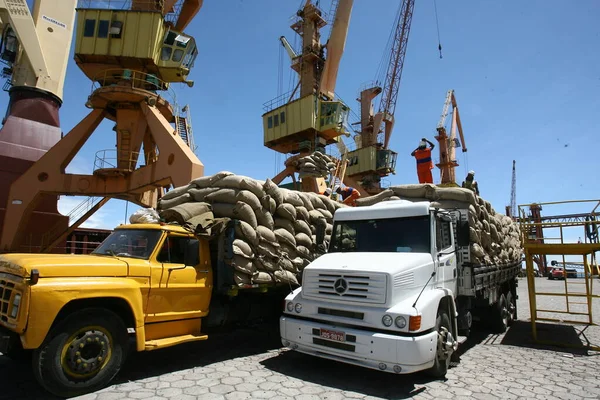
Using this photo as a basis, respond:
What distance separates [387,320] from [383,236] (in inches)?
63.0

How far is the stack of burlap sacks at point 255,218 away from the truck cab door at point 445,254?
1.92 m

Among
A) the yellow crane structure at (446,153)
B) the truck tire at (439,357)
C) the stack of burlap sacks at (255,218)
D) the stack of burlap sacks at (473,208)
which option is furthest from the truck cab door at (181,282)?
the yellow crane structure at (446,153)

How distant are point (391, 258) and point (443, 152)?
148ft

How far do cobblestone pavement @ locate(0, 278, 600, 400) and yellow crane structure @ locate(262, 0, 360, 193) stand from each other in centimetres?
2132

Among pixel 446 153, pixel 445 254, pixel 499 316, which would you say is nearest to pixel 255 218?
pixel 445 254

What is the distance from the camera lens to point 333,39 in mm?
29391

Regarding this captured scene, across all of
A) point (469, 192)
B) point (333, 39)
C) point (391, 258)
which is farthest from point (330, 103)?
point (391, 258)

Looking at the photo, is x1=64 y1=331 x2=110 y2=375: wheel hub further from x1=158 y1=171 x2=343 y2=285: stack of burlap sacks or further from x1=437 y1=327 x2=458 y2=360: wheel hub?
x1=437 y1=327 x2=458 y2=360: wheel hub

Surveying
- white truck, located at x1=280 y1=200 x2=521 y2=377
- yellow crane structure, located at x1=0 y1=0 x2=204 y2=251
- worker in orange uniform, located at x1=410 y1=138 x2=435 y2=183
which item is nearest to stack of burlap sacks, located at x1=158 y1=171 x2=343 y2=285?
white truck, located at x1=280 y1=200 x2=521 y2=377

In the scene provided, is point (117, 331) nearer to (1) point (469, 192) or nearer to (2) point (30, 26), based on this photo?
(1) point (469, 192)

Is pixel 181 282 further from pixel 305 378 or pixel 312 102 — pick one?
pixel 312 102

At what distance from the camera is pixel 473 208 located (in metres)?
6.48

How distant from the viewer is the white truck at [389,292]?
424 centimetres

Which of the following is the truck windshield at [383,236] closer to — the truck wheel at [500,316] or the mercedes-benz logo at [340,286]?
the mercedes-benz logo at [340,286]
